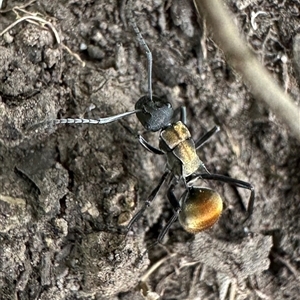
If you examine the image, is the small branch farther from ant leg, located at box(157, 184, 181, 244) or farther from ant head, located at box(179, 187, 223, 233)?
ant leg, located at box(157, 184, 181, 244)

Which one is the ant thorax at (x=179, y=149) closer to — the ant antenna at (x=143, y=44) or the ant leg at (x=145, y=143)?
the ant leg at (x=145, y=143)

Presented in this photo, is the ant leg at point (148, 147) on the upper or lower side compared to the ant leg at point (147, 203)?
upper

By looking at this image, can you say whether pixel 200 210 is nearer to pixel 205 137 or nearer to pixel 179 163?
pixel 179 163

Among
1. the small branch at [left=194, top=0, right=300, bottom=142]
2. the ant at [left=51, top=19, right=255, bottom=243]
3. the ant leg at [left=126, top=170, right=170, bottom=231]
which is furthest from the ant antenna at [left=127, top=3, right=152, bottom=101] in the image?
the ant leg at [left=126, top=170, right=170, bottom=231]

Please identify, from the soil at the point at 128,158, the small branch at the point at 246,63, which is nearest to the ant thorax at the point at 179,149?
the soil at the point at 128,158

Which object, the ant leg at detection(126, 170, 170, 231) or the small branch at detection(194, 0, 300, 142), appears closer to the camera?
the ant leg at detection(126, 170, 170, 231)

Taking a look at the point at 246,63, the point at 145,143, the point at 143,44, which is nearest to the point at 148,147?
the point at 145,143

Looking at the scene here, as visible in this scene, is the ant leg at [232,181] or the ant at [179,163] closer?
the ant at [179,163]
